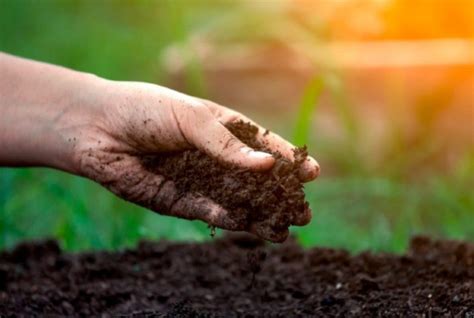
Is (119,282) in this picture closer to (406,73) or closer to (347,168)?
(347,168)

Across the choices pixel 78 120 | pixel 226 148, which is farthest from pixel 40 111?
pixel 226 148

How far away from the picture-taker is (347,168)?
4.53 m

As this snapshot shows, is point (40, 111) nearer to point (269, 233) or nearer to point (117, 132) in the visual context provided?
point (117, 132)

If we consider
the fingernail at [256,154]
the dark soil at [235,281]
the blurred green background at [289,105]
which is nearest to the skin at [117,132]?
the fingernail at [256,154]

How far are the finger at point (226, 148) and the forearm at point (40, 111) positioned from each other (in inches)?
15.1

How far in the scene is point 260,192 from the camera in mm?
2020

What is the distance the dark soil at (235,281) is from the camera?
2.15m

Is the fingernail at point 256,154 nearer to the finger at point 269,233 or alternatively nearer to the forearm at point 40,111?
the finger at point 269,233

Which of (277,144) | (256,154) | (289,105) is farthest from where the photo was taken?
(289,105)

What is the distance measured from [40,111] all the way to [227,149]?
0.63 meters

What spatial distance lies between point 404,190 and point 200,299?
160 centimetres

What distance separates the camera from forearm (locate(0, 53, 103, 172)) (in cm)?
239

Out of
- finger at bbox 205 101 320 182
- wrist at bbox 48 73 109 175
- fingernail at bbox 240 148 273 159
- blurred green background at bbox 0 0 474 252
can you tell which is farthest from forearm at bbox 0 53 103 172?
blurred green background at bbox 0 0 474 252

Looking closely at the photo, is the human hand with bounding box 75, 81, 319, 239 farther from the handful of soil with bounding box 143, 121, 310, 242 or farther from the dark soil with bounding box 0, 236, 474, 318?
the dark soil with bounding box 0, 236, 474, 318
